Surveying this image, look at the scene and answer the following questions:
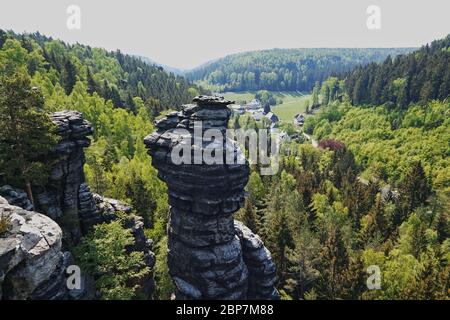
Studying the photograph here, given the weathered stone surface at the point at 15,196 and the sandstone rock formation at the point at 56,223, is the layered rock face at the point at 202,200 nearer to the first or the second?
the sandstone rock formation at the point at 56,223

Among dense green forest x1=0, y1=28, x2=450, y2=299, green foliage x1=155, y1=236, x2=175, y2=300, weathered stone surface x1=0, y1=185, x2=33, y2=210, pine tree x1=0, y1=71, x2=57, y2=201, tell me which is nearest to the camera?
weathered stone surface x1=0, y1=185, x2=33, y2=210

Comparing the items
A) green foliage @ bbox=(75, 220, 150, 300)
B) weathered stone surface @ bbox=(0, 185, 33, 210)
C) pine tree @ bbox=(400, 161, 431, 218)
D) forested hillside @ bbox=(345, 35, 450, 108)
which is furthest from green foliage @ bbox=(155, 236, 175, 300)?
forested hillside @ bbox=(345, 35, 450, 108)

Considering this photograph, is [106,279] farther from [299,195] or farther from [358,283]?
[299,195]

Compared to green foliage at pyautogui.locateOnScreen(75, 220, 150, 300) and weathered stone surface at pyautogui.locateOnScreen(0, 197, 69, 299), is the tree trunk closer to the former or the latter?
green foliage at pyautogui.locateOnScreen(75, 220, 150, 300)
